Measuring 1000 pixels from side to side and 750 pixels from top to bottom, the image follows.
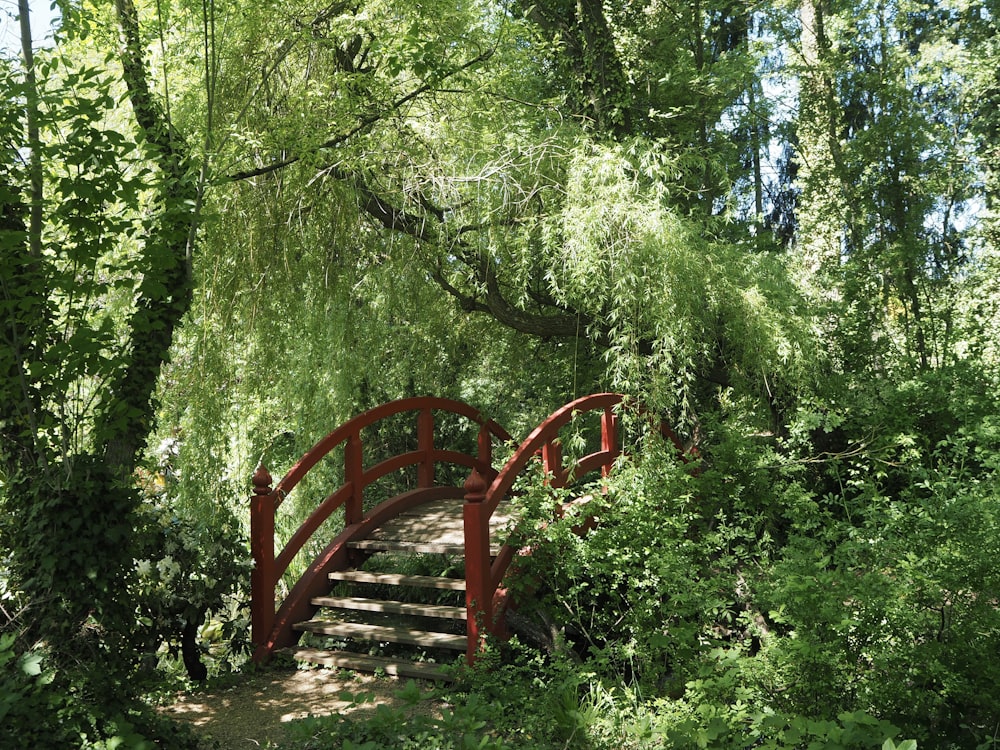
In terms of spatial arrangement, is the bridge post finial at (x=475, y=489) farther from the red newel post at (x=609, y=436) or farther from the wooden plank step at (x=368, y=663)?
the red newel post at (x=609, y=436)

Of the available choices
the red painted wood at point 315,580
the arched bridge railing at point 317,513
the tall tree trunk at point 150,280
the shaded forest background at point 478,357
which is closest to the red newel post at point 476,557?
the shaded forest background at point 478,357

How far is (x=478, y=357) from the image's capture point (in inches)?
323

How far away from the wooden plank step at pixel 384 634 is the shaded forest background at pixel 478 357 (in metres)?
0.41

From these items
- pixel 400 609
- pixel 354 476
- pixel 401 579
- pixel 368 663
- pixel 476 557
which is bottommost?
pixel 368 663

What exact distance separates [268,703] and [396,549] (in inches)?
52.2

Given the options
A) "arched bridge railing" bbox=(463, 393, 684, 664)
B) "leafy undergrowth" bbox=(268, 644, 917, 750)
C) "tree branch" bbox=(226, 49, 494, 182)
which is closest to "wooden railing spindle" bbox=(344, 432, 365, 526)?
"arched bridge railing" bbox=(463, 393, 684, 664)

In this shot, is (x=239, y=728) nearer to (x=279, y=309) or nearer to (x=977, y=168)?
(x=279, y=309)

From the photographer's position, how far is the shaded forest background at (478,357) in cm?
367

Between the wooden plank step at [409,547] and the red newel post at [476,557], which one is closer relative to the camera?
the red newel post at [476,557]

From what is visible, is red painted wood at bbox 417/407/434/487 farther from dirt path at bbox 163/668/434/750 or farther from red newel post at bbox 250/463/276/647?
dirt path at bbox 163/668/434/750

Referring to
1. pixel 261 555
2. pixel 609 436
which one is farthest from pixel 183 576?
pixel 609 436

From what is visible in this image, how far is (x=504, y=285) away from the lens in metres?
7.11

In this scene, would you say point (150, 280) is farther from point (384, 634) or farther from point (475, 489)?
point (384, 634)

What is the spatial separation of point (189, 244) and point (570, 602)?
10.1 feet
